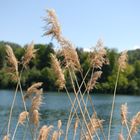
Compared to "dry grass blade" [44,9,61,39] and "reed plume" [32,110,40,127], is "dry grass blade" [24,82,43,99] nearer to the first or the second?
"reed plume" [32,110,40,127]

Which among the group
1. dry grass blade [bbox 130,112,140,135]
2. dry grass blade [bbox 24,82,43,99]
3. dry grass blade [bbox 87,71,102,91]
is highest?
dry grass blade [bbox 87,71,102,91]

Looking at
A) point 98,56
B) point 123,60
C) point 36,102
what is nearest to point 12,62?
point 36,102

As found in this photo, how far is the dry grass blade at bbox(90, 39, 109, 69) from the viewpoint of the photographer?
17.5 feet

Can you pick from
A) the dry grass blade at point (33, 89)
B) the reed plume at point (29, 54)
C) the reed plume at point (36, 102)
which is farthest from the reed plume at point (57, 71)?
the reed plume at point (36, 102)

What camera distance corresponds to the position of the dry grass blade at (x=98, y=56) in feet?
17.5

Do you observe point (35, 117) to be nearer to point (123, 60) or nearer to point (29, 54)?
point (29, 54)

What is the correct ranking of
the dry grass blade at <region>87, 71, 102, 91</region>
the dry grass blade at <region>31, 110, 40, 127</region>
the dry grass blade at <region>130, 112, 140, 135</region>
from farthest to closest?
the dry grass blade at <region>130, 112, 140, 135</region>
the dry grass blade at <region>31, 110, 40, 127</region>
the dry grass blade at <region>87, 71, 102, 91</region>

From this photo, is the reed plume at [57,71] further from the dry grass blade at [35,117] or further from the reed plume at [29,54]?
the dry grass blade at [35,117]

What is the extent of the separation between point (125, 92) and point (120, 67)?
404 ft

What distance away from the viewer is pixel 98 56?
17.5 ft

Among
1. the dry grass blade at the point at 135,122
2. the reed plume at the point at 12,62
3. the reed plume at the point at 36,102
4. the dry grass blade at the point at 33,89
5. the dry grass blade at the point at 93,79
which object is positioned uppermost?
the reed plume at the point at 12,62

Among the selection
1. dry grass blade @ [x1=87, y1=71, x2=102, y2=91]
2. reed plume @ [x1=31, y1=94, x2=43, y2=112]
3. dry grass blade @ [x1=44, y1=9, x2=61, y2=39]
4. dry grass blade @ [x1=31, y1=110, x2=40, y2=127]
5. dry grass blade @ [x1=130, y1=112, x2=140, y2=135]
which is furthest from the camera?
dry grass blade @ [x1=130, y1=112, x2=140, y2=135]

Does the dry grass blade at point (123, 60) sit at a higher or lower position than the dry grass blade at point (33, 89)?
higher

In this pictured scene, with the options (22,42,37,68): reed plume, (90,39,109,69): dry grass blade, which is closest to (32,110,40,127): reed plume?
(22,42,37,68): reed plume
